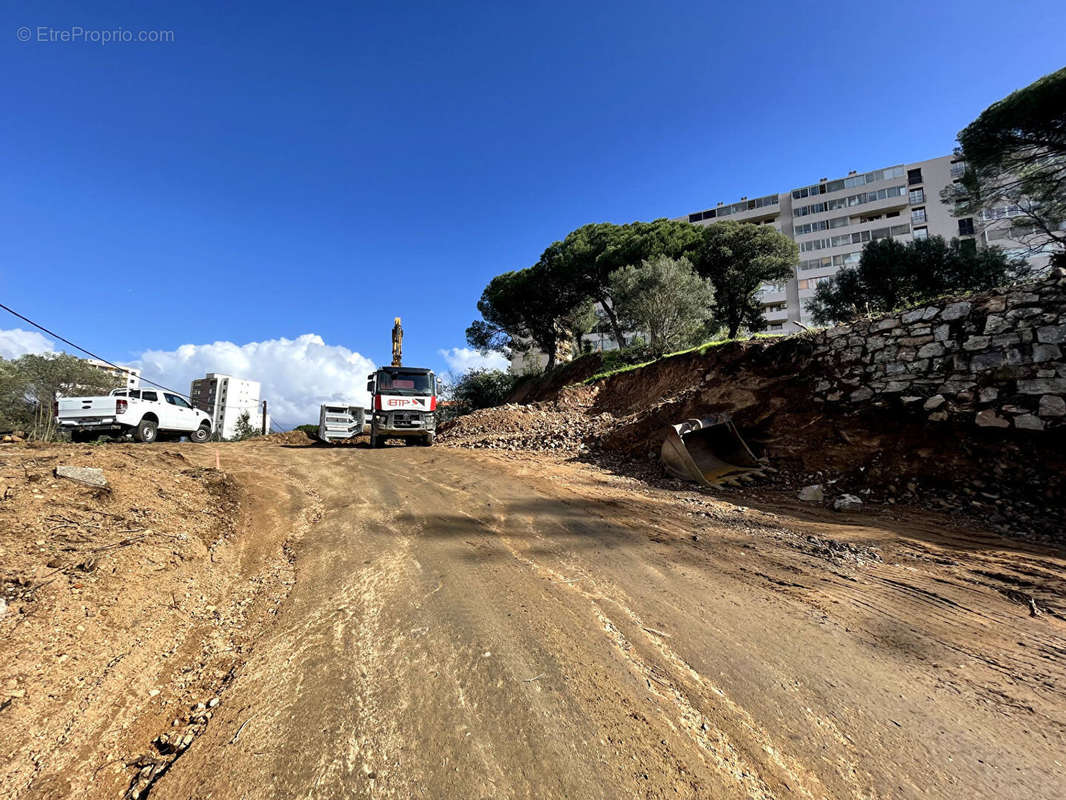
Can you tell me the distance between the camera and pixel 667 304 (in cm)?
2012

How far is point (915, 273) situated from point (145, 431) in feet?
112


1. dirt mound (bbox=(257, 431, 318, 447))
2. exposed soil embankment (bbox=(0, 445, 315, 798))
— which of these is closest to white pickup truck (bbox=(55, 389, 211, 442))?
dirt mound (bbox=(257, 431, 318, 447))

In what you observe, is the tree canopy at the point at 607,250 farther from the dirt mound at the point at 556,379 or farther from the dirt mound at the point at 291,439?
the dirt mound at the point at 291,439

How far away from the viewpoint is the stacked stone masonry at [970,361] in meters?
5.70

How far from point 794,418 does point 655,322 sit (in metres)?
13.0

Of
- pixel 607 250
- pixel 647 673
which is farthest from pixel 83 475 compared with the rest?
pixel 607 250

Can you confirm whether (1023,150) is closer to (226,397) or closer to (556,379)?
(556,379)

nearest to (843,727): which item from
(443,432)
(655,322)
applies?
(443,432)

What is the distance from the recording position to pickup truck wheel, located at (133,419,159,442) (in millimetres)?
12844

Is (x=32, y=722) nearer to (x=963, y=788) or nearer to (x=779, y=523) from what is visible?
(x=963, y=788)

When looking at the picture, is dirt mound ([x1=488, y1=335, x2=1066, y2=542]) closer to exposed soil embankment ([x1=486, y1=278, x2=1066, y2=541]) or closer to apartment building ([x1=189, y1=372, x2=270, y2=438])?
exposed soil embankment ([x1=486, y1=278, x2=1066, y2=541])

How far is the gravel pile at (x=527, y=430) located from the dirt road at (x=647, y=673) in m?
7.50

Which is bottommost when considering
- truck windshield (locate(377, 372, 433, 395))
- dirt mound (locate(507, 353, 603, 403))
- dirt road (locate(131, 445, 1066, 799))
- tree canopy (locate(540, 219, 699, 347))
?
dirt road (locate(131, 445, 1066, 799))

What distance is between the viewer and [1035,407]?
563cm
